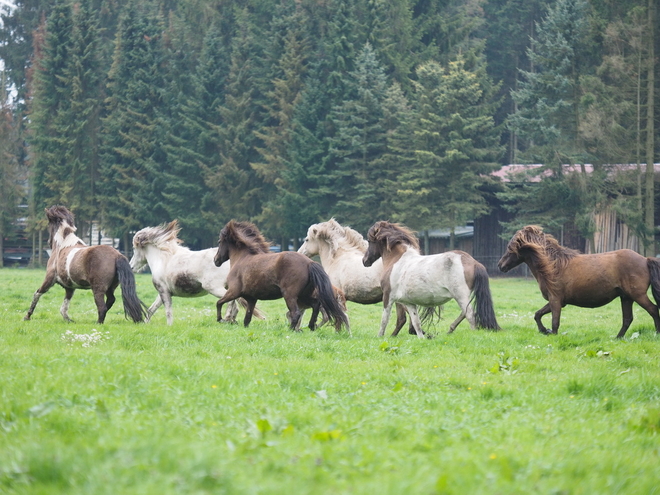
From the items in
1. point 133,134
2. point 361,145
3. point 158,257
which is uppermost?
point 133,134

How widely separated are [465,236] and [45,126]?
29.0 m

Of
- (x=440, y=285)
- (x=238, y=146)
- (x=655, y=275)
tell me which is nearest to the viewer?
(x=655, y=275)

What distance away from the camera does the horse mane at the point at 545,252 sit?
465 inches

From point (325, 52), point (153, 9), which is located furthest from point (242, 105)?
point (153, 9)

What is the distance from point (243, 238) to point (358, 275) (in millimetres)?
2239

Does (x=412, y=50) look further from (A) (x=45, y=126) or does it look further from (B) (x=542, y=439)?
(B) (x=542, y=439)

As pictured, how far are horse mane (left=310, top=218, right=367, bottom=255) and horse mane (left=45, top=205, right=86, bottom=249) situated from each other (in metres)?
4.48

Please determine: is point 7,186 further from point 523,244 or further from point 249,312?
point 523,244

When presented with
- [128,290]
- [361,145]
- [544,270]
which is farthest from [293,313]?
[361,145]

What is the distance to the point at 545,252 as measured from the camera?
12062 millimetres

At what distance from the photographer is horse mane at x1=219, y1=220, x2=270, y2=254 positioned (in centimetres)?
1333

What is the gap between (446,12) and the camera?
5534 cm

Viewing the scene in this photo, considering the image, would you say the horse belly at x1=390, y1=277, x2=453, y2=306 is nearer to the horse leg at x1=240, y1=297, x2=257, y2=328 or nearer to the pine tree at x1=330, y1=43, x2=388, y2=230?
the horse leg at x1=240, y1=297, x2=257, y2=328

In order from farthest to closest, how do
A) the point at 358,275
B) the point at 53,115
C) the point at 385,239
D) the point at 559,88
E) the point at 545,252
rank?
the point at 53,115 < the point at 559,88 < the point at 358,275 < the point at 385,239 < the point at 545,252
